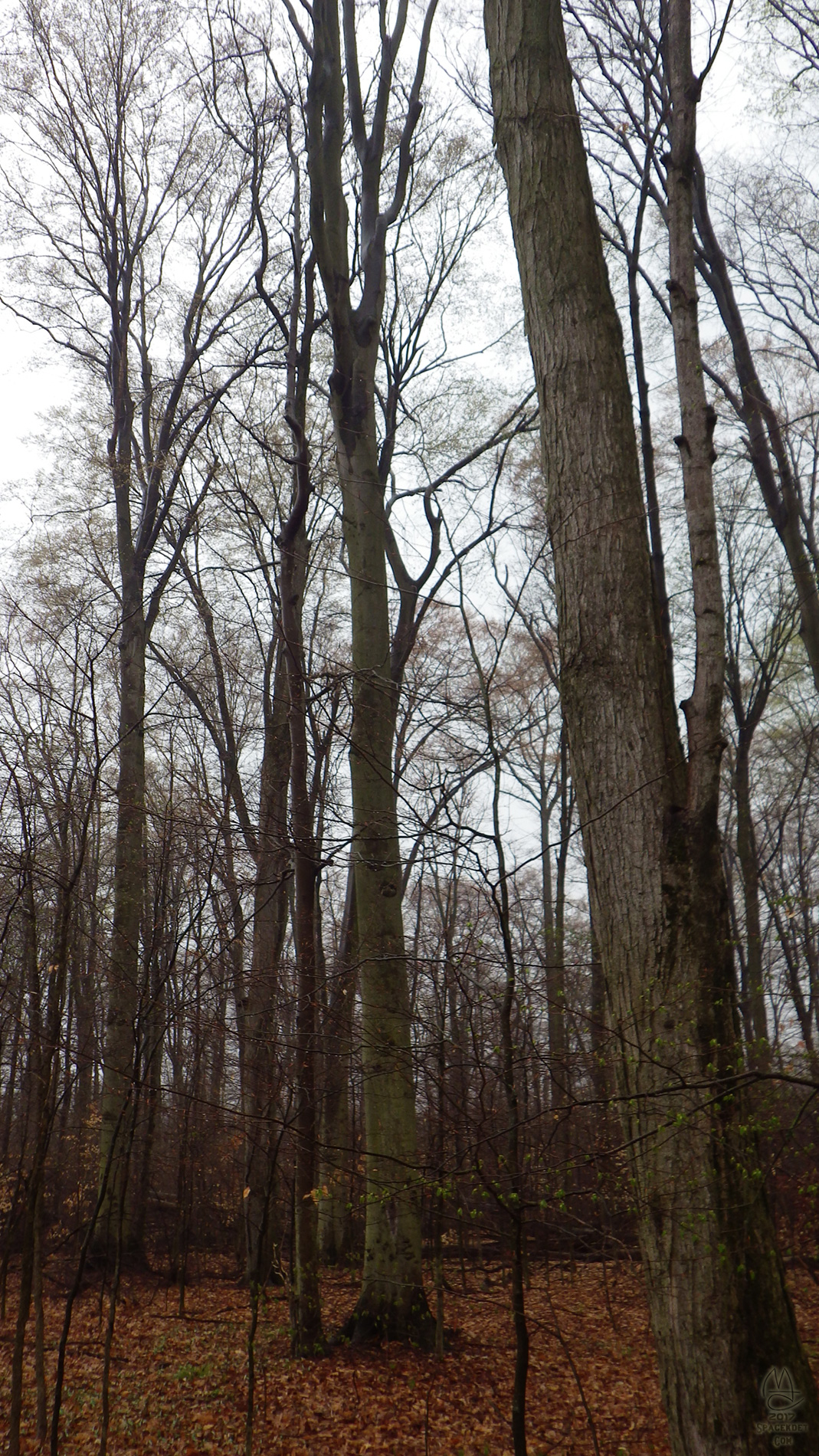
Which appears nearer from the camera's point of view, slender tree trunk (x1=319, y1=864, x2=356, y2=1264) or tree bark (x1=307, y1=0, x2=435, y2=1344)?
slender tree trunk (x1=319, y1=864, x2=356, y2=1264)

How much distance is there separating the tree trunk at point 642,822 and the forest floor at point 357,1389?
105 cm

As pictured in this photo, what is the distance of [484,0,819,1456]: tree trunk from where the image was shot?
8.87 feet

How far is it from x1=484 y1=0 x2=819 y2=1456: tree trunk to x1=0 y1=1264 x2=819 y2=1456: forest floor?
1050mm

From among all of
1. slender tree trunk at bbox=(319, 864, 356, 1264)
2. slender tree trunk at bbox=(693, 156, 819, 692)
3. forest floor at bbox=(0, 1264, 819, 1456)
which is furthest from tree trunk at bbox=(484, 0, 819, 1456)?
slender tree trunk at bbox=(693, 156, 819, 692)

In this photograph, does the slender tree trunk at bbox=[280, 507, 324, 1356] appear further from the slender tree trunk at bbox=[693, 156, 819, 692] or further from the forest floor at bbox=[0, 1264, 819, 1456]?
the slender tree trunk at bbox=[693, 156, 819, 692]

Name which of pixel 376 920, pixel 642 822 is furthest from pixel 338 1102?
pixel 642 822

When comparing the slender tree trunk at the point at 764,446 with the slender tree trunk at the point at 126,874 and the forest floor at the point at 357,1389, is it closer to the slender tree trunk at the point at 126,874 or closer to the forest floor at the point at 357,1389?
the forest floor at the point at 357,1389

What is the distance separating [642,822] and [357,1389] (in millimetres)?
4617

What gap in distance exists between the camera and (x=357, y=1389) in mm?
5414

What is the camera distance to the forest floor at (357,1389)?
4.81 m

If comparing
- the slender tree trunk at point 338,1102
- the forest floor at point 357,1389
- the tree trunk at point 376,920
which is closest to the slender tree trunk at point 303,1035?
the slender tree trunk at point 338,1102

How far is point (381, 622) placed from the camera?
7586 millimetres

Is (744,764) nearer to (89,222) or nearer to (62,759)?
(62,759)

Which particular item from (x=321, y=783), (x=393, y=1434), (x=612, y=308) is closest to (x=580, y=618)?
(x=612, y=308)
